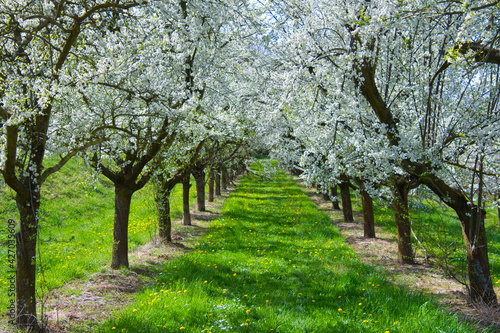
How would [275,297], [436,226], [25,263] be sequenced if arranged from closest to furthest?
[25,263] < [275,297] < [436,226]

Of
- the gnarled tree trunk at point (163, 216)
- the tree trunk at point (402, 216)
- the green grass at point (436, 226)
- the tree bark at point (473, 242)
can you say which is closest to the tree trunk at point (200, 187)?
the gnarled tree trunk at point (163, 216)

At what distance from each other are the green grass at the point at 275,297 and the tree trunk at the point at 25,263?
105 cm

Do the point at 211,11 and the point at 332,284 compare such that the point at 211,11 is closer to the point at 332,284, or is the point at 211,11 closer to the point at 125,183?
the point at 125,183

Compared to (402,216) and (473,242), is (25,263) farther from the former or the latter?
(402,216)

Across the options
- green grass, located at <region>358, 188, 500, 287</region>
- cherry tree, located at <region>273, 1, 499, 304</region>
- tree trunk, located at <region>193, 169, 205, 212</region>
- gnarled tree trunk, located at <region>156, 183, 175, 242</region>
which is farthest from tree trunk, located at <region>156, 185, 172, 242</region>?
green grass, located at <region>358, 188, 500, 287</region>

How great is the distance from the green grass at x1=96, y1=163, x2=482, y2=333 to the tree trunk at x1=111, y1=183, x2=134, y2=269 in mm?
1371

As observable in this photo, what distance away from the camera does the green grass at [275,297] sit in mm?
5496

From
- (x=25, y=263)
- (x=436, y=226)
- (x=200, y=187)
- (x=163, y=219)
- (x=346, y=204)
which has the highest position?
(x=200, y=187)

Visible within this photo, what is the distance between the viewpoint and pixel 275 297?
23.1 ft

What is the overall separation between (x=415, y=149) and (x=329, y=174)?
364cm

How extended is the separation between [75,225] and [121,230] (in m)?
5.34

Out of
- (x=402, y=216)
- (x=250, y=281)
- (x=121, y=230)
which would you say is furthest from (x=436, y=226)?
(x=121, y=230)

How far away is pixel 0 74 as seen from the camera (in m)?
5.49

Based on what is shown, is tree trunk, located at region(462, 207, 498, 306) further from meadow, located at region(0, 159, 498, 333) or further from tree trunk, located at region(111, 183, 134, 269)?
tree trunk, located at region(111, 183, 134, 269)
